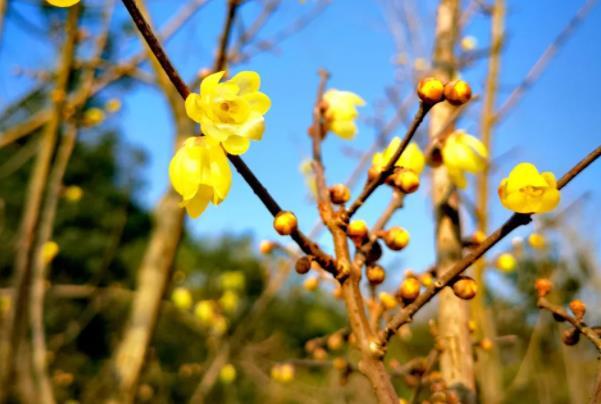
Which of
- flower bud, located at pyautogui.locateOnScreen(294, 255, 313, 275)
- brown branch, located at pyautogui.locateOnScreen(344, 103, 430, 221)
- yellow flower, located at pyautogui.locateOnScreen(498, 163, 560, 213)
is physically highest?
brown branch, located at pyautogui.locateOnScreen(344, 103, 430, 221)

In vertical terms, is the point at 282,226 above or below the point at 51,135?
below

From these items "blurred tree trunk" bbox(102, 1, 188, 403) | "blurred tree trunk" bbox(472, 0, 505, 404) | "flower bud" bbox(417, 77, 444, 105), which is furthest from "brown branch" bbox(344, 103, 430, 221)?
"blurred tree trunk" bbox(472, 0, 505, 404)

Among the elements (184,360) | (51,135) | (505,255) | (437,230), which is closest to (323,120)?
(437,230)

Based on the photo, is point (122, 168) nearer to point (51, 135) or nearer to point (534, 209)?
point (51, 135)

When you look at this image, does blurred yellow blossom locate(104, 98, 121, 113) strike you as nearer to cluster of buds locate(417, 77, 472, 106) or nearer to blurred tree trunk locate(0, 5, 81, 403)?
blurred tree trunk locate(0, 5, 81, 403)

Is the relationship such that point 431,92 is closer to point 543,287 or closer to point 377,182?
point 377,182

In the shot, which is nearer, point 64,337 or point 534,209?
point 534,209

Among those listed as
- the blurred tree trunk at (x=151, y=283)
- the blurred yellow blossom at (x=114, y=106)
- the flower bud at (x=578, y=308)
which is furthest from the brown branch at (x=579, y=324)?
the blurred yellow blossom at (x=114, y=106)

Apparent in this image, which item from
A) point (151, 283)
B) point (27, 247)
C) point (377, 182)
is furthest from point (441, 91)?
point (151, 283)
